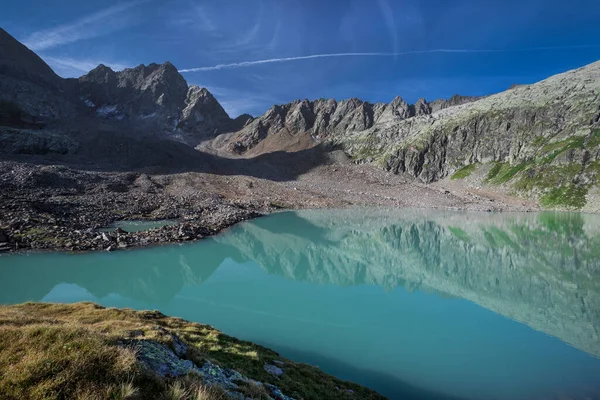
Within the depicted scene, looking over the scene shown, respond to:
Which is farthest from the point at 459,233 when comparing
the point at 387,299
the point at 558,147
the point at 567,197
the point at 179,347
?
the point at 558,147

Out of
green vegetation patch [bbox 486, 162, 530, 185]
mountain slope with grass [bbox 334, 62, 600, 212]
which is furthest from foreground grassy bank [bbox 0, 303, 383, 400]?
green vegetation patch [bbox 486, 162, 530, 185]

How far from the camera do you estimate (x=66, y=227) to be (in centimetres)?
3409

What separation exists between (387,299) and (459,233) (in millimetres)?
35143

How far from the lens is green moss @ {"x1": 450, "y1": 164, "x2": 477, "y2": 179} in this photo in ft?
422

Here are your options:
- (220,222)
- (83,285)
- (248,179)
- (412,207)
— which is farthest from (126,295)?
(412,207)

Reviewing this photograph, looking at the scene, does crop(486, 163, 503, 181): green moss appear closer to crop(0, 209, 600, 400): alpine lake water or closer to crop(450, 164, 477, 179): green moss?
crop(450, 164, 477, 179): green moss

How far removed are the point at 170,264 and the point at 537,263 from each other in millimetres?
38499

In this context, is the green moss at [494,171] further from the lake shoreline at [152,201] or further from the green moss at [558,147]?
the lake shoreline at [152,201]

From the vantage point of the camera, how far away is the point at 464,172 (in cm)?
13025

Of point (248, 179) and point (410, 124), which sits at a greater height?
point (410, 124)

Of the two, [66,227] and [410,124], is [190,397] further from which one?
[410,124]

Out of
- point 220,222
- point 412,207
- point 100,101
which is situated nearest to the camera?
point 220,222

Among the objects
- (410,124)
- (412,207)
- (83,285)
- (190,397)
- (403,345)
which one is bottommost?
(83,285)

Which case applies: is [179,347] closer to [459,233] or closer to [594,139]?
[459,233]
